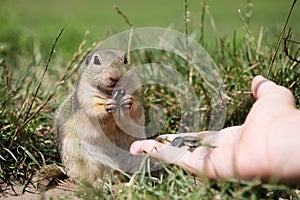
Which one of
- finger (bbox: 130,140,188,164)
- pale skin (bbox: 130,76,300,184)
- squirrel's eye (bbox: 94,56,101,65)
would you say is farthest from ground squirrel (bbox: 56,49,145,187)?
pale skin (bbox: 130,76,300,184)

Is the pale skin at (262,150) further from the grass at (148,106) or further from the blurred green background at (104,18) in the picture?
the blurred green background at (104,18)

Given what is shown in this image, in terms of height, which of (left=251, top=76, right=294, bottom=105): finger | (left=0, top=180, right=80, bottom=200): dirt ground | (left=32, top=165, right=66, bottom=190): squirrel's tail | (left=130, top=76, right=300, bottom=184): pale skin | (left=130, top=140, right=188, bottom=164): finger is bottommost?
(left=0, top=180, right=80, bottom=200): dirt ground

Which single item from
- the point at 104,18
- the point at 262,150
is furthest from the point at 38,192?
the point at 104,18

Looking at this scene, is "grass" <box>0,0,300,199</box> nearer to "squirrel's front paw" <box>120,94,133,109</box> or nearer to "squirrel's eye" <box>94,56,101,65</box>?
"squirrel's eye" <box>94,56,101,65</box>

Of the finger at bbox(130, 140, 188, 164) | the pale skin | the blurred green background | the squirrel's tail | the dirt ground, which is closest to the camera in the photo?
the pale skin

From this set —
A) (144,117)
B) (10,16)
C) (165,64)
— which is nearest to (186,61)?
(165,64)

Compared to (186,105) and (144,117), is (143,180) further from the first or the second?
(186,105)

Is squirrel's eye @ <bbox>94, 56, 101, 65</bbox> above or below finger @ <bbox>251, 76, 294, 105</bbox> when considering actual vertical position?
above

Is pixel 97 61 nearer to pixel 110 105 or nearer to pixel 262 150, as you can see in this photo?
pixel 110 105
